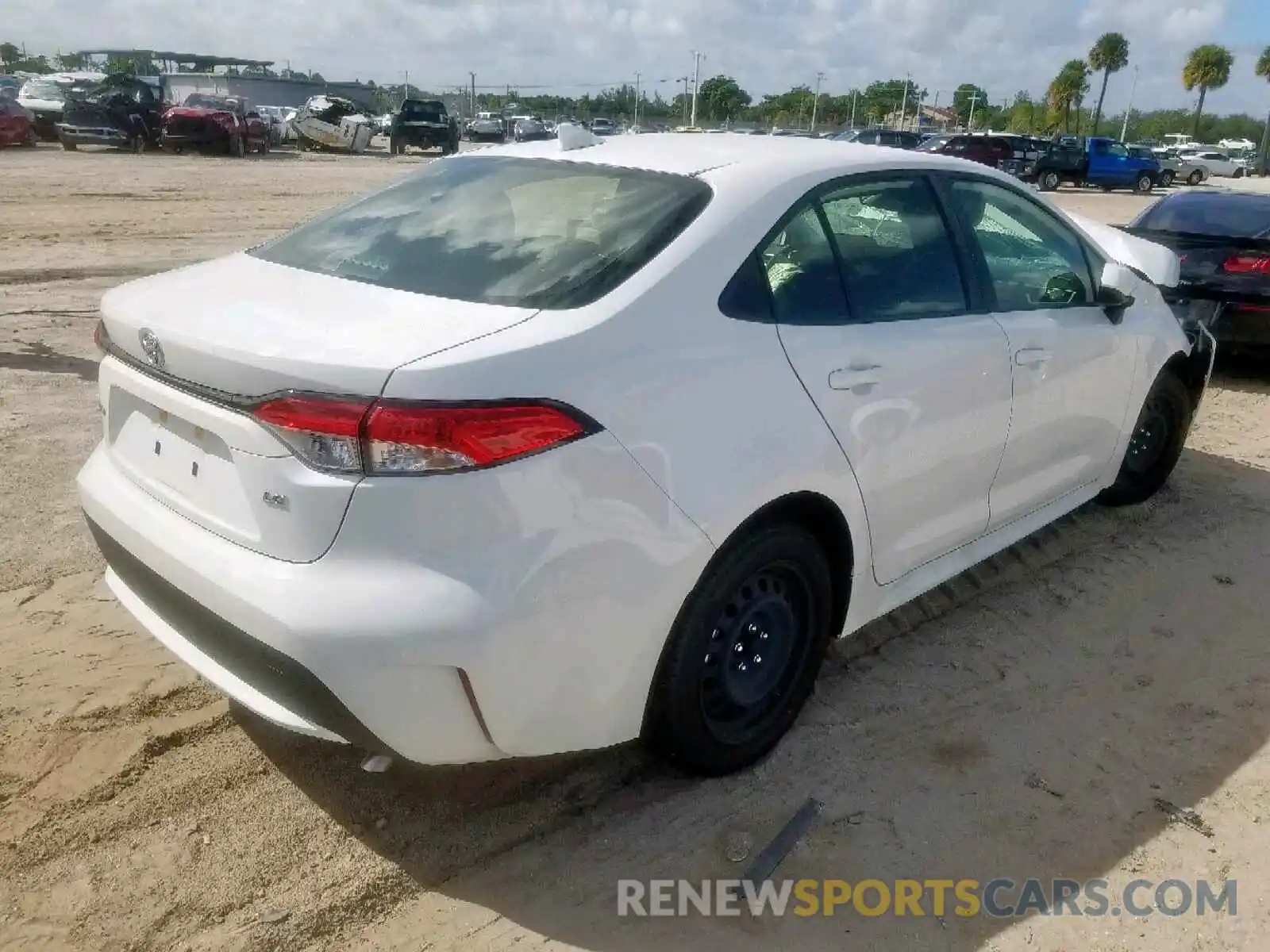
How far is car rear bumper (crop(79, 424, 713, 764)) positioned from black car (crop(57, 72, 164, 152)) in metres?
26.8

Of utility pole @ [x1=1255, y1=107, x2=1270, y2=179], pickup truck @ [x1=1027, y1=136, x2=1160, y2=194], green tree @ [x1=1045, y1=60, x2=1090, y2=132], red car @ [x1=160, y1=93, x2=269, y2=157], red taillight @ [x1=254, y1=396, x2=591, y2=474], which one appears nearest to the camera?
red taillight @ [x1=254, y1=396, x2=591, y2=474]

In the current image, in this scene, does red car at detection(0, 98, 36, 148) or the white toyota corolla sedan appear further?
red car at detection(0, 98, 36, 148)

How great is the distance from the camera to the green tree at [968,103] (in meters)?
92.1

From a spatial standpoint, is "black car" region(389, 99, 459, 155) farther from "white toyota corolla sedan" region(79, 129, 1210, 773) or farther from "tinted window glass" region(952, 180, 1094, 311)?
"white toyota corolla sedan" region(79, 129, 1210, 773)

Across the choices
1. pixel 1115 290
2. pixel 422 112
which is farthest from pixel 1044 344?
pixel 422 112

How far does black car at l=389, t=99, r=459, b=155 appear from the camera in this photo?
105 ft

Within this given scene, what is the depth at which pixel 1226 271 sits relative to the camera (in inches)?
299

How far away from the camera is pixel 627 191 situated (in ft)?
9.45

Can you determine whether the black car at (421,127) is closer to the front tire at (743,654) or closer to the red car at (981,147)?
the red car at (981,147)

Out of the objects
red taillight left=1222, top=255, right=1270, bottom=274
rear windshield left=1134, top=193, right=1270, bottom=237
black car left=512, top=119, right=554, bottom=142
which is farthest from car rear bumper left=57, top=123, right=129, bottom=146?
red taillight left=1222, top=255, right=1270, bottom=274

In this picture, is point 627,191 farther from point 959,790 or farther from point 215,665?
point 959,790

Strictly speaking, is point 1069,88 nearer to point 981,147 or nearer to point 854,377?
point 981,147

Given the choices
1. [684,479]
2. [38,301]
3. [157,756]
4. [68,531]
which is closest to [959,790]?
[684,479]

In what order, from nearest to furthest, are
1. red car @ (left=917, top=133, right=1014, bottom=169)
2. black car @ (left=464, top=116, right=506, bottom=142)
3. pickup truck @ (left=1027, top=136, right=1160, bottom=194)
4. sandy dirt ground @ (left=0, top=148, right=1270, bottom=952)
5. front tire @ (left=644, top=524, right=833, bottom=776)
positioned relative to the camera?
sandy dirt ground @ (left=0, top=148, right=1270, bottom=952)
front tire @ (left=644, top=524, right=833, bottom=776)
red car @ (left=917, top=133, right=1014, bottom=169)
pickup truck @ (left=1027, top=136, right=1160, bottom=194)
black car @ (left=464, top=116, right=506, bottom=142)
